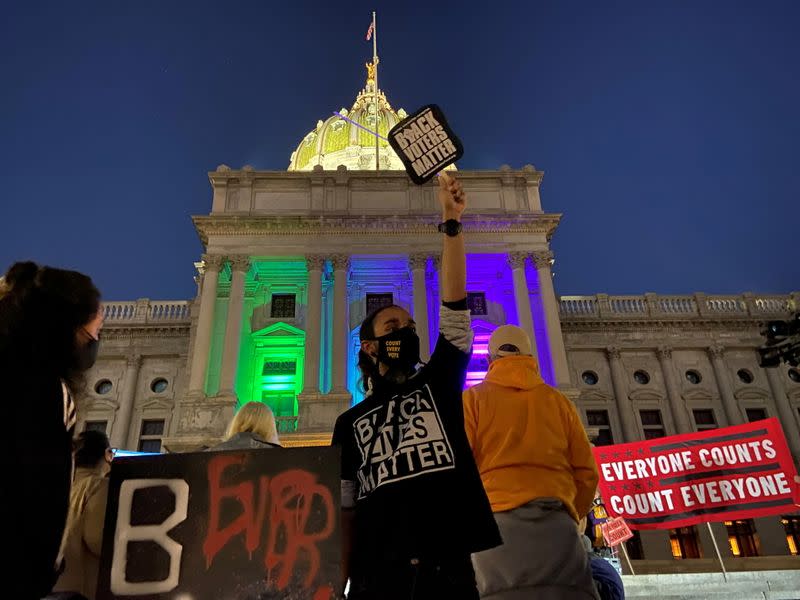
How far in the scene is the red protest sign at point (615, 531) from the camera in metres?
14.4

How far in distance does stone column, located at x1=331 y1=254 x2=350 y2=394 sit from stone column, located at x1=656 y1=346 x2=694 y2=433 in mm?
17585

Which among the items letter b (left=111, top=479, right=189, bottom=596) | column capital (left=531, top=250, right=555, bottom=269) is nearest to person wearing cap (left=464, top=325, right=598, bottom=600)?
letter b (left=111, top=479, right=189, bottom=596)

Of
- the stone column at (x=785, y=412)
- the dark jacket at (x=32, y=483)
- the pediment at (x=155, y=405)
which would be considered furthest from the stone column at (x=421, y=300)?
the dark jacket at (x=32, y=483)

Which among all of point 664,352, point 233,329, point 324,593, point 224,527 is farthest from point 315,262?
point 324,593

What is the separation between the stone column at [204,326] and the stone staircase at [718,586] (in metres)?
18.4

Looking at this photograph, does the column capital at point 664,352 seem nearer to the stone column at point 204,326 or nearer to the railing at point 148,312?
the stone column at point 204,326

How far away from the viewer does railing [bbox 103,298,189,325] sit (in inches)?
1293

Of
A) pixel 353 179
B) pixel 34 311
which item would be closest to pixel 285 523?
pixel 34 311

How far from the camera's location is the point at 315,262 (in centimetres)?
2855

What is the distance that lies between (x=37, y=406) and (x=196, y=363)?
991 inches

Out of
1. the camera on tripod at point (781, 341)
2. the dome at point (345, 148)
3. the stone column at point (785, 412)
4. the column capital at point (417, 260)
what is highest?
the dome at point (345, 148)

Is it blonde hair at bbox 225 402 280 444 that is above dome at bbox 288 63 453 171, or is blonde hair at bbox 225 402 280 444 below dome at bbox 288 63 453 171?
below

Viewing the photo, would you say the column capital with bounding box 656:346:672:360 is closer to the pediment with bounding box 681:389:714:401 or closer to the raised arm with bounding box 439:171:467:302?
the pediment with bounding box 681:389:714:401

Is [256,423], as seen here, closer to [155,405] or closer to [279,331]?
[279,331]
